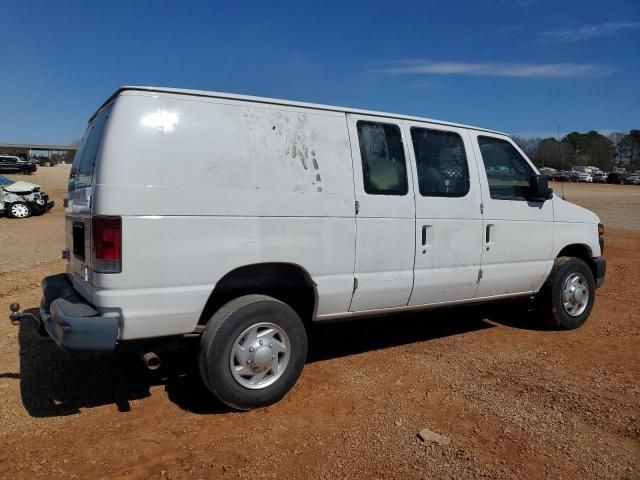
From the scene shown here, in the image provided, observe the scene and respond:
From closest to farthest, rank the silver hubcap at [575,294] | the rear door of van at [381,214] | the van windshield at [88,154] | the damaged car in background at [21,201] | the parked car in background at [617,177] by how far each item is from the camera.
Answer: the van windshield at [88,154]
the rear door of van at [381,214]
the silver hubcap at [575,294]
the damaged car in background at [21,201]
the parked car in background at [617,177]

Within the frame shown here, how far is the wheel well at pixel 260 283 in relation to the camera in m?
4.02

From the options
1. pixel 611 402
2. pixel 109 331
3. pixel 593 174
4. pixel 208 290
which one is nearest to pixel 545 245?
pixel 611 402

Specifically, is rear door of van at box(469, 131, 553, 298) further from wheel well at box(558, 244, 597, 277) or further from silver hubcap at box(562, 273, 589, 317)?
wheel well at box(558, 244, 597, 277)

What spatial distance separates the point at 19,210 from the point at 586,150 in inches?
1936

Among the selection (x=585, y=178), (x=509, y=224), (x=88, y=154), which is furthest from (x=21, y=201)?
(x=585, y=178)

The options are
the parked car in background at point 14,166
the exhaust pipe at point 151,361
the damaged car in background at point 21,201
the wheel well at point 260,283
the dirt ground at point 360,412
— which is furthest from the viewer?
the parked car in background at point 14,166

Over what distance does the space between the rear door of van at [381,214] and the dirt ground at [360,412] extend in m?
0.76

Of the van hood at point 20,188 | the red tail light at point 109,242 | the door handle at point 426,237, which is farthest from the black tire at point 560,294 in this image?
the van hood at point 20,188

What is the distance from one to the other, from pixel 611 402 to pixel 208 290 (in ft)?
10.3

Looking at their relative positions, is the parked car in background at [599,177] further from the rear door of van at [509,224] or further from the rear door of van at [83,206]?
the rear door of van at [83,206]

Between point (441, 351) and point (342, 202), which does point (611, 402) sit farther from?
point (342, 202)

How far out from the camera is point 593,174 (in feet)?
215

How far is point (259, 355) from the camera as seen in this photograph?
12.8ft

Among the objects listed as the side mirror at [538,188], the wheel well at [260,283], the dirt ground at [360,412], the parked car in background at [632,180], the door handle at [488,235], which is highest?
the parked car in background at [632,180]
